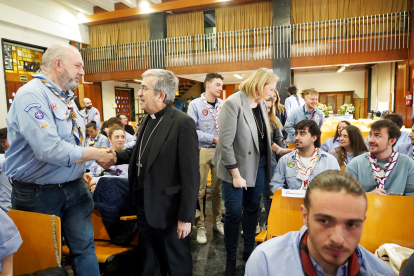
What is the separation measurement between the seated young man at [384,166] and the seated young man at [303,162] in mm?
222

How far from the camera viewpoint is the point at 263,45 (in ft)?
29.2

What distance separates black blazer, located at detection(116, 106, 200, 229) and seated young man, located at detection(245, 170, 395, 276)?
0.81m

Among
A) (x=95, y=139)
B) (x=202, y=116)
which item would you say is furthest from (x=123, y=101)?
(x=202, y=116)

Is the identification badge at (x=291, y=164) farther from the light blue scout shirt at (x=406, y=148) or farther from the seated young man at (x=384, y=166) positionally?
the light blue scout shirt at (x=406, y=148)

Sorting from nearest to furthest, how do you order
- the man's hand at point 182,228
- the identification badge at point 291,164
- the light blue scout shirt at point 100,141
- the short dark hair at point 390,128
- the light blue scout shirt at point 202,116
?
the man's hand at point 182,228, the short dark hair at point 390,128, the identification badge at point 291,164, the light blue scout shirt at point 202,116, the light blue scout shirt at point 100,141

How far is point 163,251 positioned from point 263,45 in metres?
8.31

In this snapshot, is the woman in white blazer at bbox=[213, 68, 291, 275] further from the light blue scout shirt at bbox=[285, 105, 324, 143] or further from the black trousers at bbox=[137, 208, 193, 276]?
the light blue scout shirt at bbox=[285, 105, 324, 143]

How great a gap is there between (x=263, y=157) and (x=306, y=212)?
1.48m

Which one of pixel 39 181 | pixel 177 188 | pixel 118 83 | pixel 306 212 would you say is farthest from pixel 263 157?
pixel 118 83

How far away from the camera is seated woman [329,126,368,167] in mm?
3189

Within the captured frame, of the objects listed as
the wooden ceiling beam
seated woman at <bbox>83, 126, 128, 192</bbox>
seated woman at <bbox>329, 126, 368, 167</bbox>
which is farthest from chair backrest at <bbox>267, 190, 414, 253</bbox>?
the wooden ceiling beam

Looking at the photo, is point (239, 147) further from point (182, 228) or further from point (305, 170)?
point (182, 228)

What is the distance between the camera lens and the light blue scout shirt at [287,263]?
95cm

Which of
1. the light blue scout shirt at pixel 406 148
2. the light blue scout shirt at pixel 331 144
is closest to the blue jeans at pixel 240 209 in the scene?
the light blue scout shirt at pixel 331 144
